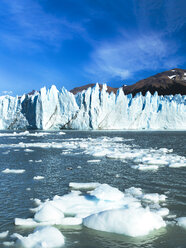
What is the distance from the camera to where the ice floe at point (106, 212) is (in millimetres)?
4730

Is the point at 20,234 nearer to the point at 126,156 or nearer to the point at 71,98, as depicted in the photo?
the point at 126,156

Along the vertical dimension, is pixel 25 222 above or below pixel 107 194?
below

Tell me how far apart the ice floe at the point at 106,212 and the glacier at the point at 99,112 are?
4055 cm

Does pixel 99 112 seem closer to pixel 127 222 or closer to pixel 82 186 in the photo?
pixel 82 186

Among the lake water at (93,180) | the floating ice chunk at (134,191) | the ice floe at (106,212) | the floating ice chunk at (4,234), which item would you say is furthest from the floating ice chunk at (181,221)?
the floating ice chunk at (4,234)

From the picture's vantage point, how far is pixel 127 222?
4.71 metres

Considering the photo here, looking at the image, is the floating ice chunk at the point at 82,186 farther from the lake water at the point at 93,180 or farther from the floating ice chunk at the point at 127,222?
the floating ice chunk at the point at 127,222

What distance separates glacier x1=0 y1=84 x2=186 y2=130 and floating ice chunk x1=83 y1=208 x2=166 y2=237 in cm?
4183

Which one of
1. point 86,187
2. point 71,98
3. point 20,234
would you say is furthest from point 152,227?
point 71,98

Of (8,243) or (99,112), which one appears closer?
(8,243)

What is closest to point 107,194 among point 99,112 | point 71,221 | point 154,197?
point 71,221

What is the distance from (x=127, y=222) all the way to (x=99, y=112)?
42.6 meters

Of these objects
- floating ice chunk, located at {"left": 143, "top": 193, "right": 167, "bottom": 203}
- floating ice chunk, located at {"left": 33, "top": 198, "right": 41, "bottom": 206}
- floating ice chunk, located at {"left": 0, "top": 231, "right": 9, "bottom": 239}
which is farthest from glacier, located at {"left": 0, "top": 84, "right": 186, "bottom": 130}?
floating ice chunk, located at {"left": 0, "top": 231, "right": 9, "bottom": 239}

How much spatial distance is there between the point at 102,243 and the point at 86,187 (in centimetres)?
336
